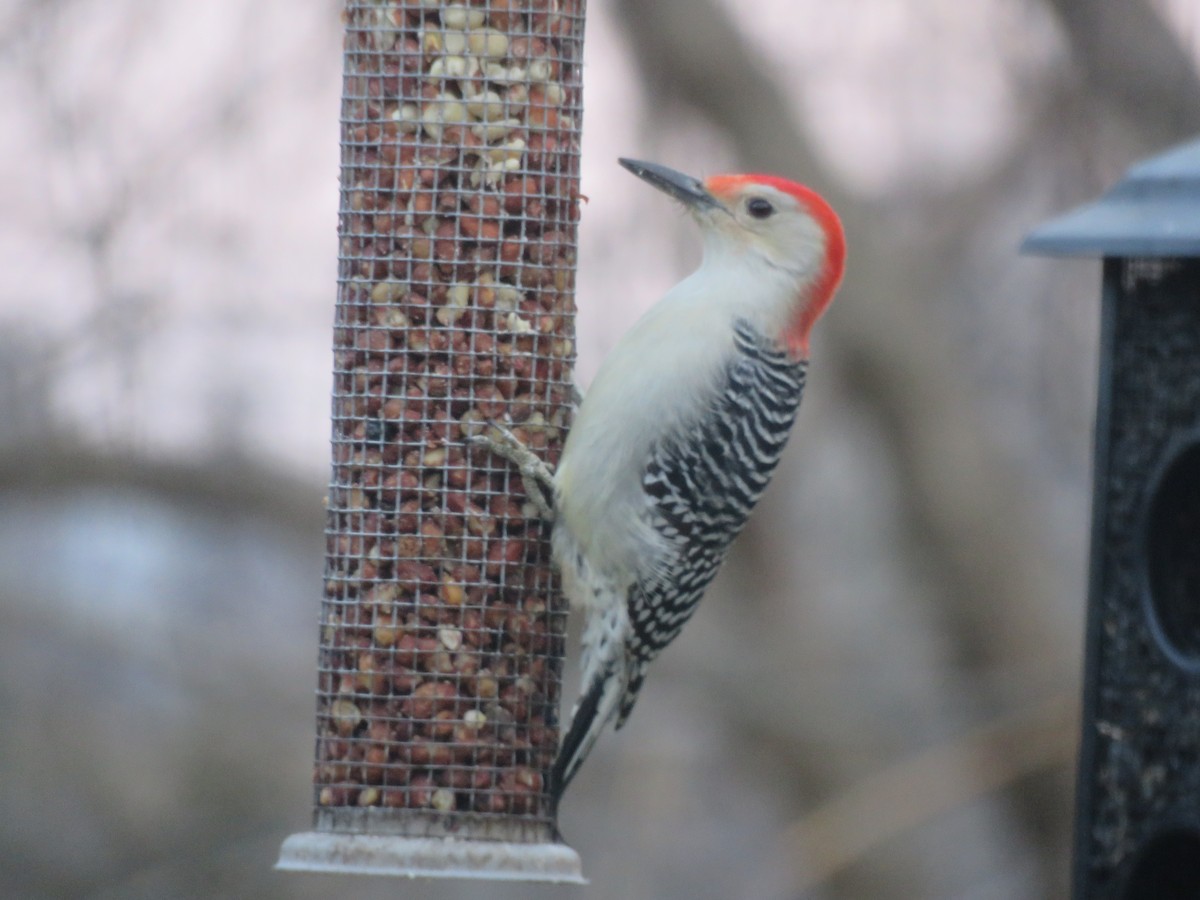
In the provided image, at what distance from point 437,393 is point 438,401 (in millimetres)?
21

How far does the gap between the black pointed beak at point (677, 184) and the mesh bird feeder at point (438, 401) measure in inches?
11.0

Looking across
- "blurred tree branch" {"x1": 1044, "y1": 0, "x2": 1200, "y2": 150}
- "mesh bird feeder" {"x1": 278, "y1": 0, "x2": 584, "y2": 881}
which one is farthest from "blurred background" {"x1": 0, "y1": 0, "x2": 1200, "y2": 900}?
"mesh bird feeder" {"x1": 278, "y1": 0, "x2": 584, "y2": 881}

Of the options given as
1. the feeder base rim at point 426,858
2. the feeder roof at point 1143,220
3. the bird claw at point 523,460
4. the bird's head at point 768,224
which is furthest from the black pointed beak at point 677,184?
the feeder base rim at point 426,858

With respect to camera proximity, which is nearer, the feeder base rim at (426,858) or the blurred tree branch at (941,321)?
the feeder base rim at (426,858)

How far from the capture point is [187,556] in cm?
898

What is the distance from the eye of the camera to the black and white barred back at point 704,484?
4.47m

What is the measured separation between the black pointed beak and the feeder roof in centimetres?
105

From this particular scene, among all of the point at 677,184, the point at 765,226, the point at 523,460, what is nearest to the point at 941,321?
the point at 765,226

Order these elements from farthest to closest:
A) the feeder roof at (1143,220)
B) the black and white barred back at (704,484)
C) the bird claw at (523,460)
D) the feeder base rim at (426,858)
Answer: the black and white barred back at (704,484) < the bird claw at (523,460) < the feeder base rim at (426,858) < the feeder roof at (1143,220)

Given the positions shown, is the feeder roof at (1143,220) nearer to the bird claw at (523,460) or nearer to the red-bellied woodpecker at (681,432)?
the red-bellied woodpecker at (681,432)

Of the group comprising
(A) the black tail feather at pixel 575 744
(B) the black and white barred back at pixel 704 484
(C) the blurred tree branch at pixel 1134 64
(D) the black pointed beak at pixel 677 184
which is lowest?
(A) the black tail feather at pixel 575 744

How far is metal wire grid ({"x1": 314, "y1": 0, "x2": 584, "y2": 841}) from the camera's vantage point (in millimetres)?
4238

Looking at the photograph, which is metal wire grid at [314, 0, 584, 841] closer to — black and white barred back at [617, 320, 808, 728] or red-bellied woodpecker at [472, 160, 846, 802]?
red-bellied woodpecker at [472, 160, 846, 802]

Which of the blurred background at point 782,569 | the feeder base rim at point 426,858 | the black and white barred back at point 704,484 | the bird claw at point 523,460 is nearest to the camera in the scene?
the feeder base rim at point 426,858
